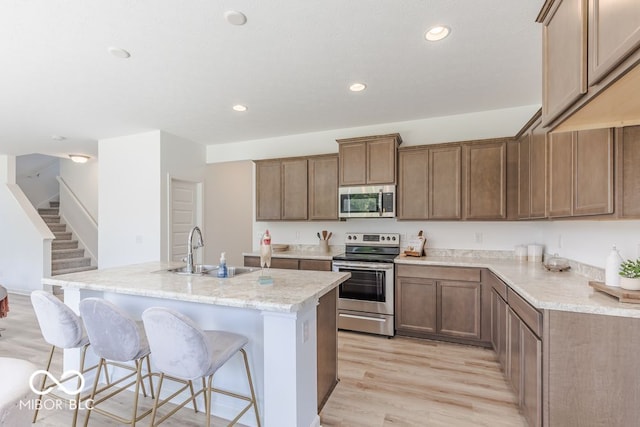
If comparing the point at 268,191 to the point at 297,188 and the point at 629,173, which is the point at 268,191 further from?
the point at 629,173

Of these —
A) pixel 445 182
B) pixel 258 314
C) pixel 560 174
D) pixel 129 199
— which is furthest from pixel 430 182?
pixel 129 199

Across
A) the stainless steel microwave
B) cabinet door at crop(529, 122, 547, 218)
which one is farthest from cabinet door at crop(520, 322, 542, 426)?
the stainless steel microwave

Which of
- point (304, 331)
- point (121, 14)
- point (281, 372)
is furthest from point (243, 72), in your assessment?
point (281, 372)

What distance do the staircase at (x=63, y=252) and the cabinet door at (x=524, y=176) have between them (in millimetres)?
7761

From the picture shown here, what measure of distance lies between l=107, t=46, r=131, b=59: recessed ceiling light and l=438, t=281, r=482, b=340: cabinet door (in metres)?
3.57

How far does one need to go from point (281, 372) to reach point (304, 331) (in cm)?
24

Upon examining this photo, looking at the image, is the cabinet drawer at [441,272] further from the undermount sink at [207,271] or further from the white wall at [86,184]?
the white wall at [86,184]

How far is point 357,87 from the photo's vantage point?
2.99 meters

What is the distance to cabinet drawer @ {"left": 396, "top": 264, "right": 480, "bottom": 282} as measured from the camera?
3191 millimetres

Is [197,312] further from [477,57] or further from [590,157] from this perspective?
[477,57]

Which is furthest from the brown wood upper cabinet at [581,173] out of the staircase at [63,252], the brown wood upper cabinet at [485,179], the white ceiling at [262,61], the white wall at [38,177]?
the white wall at [38,177]

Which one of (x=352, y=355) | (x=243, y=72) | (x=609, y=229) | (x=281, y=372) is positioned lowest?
(x=352, y=355)

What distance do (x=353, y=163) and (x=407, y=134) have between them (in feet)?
2.77

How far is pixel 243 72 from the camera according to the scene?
2676 mm
